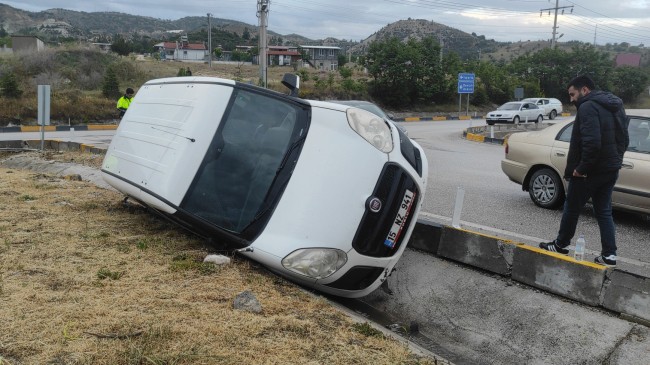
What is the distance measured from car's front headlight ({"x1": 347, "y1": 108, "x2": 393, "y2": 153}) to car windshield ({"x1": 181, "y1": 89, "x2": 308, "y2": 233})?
440 mm

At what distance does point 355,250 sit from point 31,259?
2748mm

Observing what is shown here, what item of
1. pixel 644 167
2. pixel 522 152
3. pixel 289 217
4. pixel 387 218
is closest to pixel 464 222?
pixel 522 152

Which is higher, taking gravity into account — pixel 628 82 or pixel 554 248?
pixel 628 82

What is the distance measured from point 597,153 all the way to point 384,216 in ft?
6.69

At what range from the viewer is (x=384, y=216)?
4.57 metres

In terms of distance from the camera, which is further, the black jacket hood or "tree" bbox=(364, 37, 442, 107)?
"tree" bbox=(364, 37, 442, 107)

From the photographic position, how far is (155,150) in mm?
5195

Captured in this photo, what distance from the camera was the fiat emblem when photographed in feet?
14.7

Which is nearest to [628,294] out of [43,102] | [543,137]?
[543,137]

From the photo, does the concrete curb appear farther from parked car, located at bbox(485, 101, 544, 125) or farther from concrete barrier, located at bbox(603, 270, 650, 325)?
parked car, located at bbox(485, 101, 544, 125)

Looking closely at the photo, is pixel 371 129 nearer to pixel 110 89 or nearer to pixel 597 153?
pixel 597 153

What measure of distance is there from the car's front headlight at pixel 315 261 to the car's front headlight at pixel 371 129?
1.06m

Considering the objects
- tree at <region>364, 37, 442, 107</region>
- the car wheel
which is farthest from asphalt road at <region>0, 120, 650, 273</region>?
tree at <region>364, 37, 442, 107</region>

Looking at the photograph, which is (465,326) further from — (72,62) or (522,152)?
(72,62)
